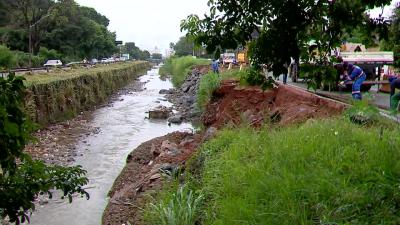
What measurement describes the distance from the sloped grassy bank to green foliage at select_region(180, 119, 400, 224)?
14207mm

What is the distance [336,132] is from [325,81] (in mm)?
3461

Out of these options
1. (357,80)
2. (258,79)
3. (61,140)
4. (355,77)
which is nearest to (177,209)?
(258,79)

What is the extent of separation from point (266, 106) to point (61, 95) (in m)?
15.0

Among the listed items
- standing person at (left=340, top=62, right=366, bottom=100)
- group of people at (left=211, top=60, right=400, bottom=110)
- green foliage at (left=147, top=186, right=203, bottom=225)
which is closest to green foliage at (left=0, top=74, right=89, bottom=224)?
green foliage at (left=147, top=186, right=203, bottom=225)

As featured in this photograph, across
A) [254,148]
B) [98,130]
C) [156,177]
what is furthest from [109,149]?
[254,148]

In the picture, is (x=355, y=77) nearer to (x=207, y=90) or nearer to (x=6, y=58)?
(x=207, y=90)

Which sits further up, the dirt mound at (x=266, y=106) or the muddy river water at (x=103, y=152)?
the dirt mound at (x=266, y=106)

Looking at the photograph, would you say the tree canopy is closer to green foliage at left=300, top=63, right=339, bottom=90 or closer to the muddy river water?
the muddy river water

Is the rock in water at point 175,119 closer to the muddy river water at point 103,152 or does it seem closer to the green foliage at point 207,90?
the muddy river water at point 103,152

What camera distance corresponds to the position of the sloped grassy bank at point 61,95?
22.8m

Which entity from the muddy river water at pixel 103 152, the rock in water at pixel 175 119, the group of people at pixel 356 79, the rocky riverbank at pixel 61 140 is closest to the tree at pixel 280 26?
the muddy river water at pixel 103 152

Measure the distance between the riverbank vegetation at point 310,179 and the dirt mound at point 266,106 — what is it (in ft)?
9.93

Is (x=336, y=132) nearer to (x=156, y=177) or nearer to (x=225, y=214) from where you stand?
(x=225, y=214)

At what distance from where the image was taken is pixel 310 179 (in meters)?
5.71
